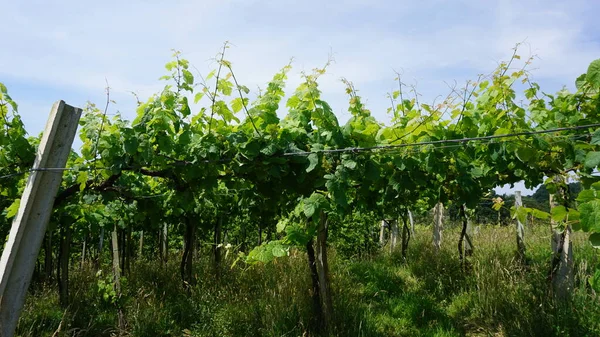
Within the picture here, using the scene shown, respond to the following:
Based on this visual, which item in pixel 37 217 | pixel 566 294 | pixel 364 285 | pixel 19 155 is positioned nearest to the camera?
pixel 37 217

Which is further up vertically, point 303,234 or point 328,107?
point 328,107

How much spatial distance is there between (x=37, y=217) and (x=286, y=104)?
1854 mm

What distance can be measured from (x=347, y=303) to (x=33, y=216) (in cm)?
375

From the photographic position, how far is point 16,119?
3.50m

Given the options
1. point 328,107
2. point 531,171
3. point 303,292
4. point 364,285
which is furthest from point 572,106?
point 364,285

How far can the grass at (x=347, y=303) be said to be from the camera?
16.5 ft

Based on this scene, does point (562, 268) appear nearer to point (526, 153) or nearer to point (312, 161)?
point (526, 153)

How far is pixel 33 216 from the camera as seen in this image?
9.33 ft

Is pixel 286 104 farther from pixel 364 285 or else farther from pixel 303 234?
pixel 364 285

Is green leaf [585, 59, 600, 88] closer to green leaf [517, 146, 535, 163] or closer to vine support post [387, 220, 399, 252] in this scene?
green leaf [517, 146, 535, 163]

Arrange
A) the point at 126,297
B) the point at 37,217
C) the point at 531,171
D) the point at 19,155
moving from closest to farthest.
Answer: the point at 37,217 → the point at 19,155 → the point at 531,171 → the point at 126,297

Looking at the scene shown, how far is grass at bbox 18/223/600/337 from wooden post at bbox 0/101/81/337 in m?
1.55

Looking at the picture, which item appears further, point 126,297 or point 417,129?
point 126,297

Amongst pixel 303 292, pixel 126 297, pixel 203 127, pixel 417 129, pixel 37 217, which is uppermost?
pixel 417 129
